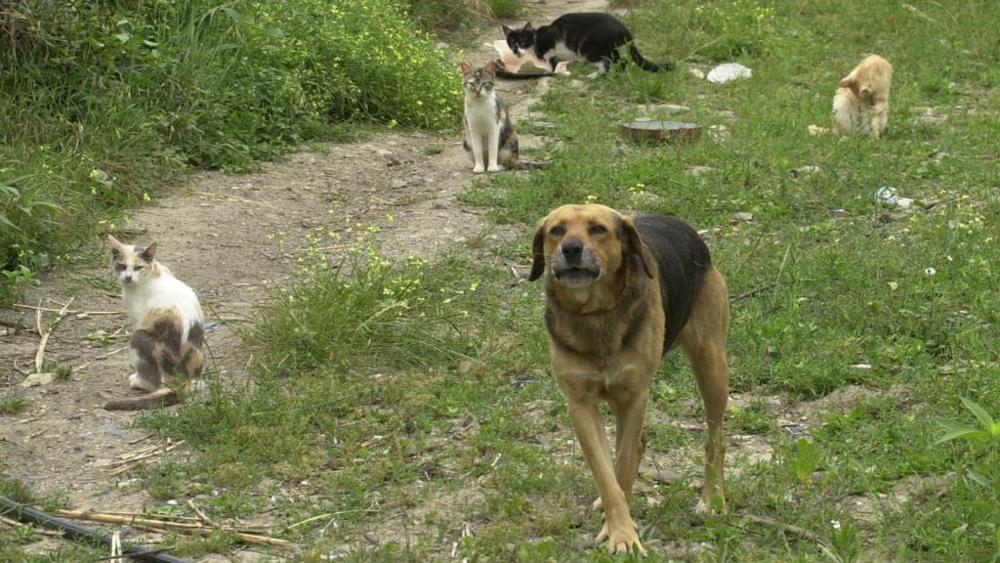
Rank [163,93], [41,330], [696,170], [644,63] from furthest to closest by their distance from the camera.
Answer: [644,63] → [696,170] → [163,93] → [41,330]

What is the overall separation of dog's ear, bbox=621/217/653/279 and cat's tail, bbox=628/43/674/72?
28.5 feet

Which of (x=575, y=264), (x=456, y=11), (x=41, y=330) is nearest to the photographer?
(x=575, y=264)

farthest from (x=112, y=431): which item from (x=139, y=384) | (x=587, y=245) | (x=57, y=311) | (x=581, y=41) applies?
(x=581, y=41)

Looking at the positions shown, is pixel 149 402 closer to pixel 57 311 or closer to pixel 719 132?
pixel 57 311

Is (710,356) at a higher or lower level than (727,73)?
higher

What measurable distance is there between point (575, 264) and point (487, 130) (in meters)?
6.26

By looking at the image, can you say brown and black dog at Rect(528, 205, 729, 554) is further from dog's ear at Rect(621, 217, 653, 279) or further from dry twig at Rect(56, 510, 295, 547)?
dry twig at Rect(56, 510, 295, 547)

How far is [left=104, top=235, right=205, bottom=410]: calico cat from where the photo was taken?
6.48 metres

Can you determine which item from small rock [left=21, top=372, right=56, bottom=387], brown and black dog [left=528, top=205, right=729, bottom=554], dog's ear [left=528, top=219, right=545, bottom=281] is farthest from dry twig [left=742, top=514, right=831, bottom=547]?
small rock [left=21, top=372, right=56, bottom=387]

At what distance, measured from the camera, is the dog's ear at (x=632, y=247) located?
486 cm

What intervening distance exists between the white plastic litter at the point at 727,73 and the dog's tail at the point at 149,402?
8305 mm

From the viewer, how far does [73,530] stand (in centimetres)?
509

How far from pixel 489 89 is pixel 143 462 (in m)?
5.99

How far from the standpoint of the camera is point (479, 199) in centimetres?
991
